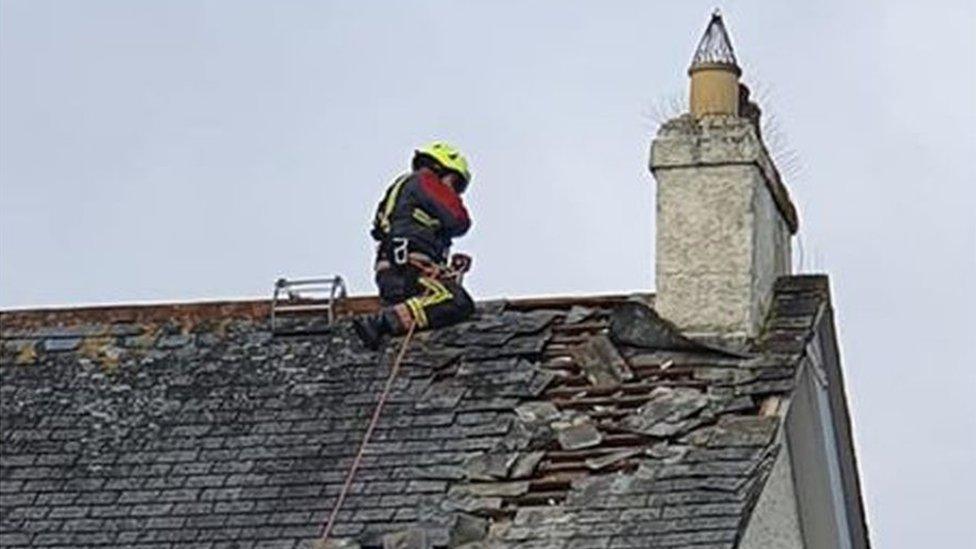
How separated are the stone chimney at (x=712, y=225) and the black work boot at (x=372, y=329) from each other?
1.51 m

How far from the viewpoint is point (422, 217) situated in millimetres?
16719

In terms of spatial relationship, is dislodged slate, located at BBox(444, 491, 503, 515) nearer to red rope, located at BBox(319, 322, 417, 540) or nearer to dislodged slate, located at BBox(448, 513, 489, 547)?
dislodged slate, located at BBox(448, 513, 489, 547)

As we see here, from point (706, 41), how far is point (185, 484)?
418cm

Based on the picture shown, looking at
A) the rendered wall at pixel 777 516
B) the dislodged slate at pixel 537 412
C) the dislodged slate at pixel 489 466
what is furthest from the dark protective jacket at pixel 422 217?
the rendered wall at pixel 777 516

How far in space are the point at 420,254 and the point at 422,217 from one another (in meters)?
0.23

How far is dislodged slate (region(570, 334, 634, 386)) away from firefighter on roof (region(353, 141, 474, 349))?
80 centimetres

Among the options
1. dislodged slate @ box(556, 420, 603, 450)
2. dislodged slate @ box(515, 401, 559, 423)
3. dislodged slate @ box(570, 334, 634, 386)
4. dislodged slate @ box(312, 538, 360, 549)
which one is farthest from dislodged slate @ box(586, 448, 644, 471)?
dislodged slate @ box(312, 538, 360, 549)

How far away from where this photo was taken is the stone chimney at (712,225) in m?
16.2

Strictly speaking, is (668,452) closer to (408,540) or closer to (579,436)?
(579,436)

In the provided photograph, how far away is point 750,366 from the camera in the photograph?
51.5ft

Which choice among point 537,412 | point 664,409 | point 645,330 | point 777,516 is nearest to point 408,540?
point 537,412

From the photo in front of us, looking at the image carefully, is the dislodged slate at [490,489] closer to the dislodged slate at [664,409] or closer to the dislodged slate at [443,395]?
the dislodged slate at [664,409]

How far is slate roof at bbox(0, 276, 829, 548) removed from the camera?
1458 cm

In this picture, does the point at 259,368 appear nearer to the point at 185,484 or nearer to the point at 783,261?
the point at 185,484
